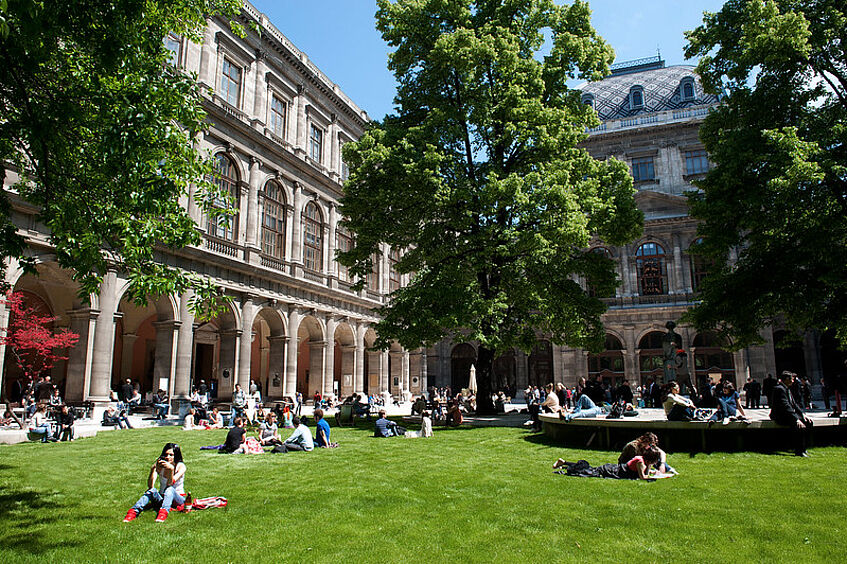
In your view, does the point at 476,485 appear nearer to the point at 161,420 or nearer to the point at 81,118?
the point at 81,118

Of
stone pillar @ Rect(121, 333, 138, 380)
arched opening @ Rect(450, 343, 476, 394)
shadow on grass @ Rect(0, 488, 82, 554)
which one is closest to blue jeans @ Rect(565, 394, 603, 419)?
shadow on grass @ Rect(0, 488, 82, 554)

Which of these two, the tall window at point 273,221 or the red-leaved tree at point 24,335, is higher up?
the tall window at point 273,221

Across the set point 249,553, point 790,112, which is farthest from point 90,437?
point 790,112

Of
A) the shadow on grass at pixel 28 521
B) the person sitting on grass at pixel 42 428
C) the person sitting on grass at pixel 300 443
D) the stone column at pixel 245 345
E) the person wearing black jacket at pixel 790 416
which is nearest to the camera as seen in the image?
the shadow on grass at pixel 28 521

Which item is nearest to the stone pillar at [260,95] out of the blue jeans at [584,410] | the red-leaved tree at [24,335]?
the red-leaved tree at [24,335]

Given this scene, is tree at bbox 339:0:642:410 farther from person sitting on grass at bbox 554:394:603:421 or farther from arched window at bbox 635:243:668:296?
arched window at bbox 635:243:668:296

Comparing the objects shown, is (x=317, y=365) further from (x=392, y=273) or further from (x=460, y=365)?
(x=460, y=365)

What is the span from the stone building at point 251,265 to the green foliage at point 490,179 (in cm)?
696

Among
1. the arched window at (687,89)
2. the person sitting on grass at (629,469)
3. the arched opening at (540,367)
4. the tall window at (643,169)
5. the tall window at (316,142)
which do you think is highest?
the arched window at (687,89)

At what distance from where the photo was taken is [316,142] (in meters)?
35.4

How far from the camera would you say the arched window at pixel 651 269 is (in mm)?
42344

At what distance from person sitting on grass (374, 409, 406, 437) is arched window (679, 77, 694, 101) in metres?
41.9

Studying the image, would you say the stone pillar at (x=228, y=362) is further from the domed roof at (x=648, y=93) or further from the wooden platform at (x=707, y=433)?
the domed roof at (x=648, y=93)

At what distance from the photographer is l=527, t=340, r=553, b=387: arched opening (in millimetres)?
47062
